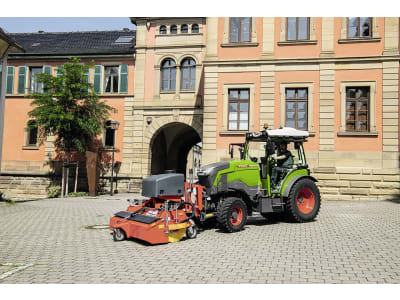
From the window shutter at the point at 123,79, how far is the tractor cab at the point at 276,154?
47.4 feet

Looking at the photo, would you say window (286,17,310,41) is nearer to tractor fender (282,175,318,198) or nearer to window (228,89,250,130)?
window (228,89,250,130)

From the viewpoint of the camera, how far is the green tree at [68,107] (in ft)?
60.1

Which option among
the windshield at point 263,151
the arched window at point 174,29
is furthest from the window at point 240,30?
the windshield at point 263,151

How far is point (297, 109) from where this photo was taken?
16.6m

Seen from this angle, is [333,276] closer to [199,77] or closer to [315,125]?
[315,125]

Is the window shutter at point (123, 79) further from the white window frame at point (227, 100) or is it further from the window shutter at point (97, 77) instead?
the white window frame at point (227, 100)

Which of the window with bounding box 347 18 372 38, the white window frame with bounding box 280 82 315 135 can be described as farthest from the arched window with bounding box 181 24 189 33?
the window with bounding box 347 18 372 38

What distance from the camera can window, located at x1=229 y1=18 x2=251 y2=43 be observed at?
56.1 feet

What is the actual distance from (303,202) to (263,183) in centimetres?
142

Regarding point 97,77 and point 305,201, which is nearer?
point 305,201

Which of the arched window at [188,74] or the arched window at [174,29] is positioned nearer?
the arched window at [188,74]

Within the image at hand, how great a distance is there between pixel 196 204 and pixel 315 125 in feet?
33.5

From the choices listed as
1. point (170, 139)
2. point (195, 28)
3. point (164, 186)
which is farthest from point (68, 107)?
point (164, 186)

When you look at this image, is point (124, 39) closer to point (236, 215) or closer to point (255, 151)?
point (255, 151)
